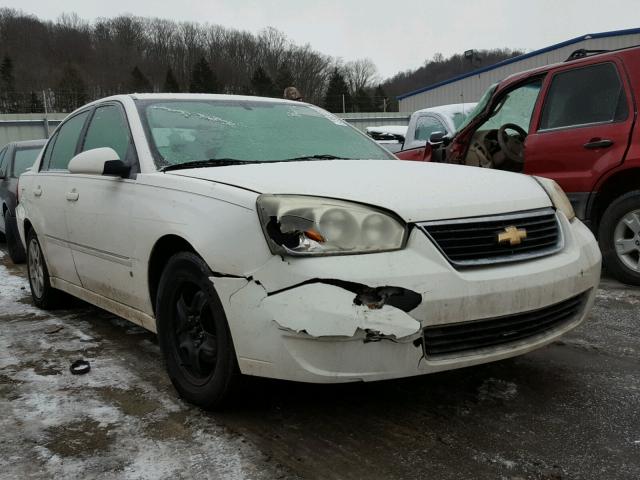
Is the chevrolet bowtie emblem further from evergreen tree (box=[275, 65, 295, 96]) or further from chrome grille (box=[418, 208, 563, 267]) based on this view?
evergreen tree (box=[275, 65, 295, 96])

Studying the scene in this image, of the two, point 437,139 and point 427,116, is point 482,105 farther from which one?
point 427,116

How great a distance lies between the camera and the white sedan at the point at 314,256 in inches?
86.5

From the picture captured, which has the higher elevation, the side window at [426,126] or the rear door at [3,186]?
the side window at [426,126]

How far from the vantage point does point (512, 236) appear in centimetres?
248

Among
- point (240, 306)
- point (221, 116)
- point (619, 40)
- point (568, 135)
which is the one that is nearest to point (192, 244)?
point (240, 306)

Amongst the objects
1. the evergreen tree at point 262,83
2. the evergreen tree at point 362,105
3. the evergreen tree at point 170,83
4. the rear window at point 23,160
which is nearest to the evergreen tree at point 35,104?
the evergreen tree at point 362,105

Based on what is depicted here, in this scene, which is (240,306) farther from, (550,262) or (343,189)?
(550,262)

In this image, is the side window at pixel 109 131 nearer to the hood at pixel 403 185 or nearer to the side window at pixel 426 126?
the hood at pixel 403 185

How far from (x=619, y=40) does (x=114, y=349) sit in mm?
18560

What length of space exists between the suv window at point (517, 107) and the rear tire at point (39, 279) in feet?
13.5

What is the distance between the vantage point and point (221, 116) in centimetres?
353

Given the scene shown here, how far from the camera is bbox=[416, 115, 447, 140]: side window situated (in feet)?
28.1

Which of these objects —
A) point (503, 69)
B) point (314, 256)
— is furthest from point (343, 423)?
point (503, 69)

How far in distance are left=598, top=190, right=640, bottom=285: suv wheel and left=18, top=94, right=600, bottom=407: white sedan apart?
6.44ft
